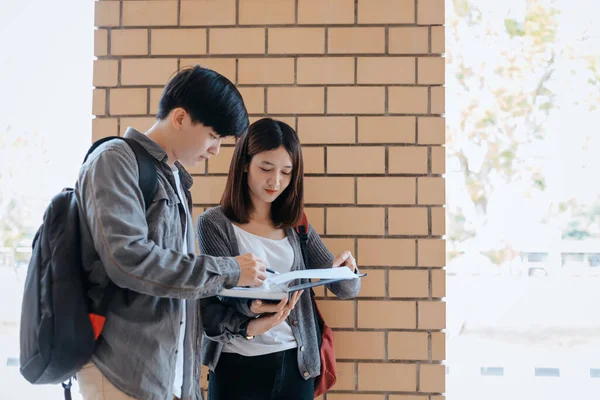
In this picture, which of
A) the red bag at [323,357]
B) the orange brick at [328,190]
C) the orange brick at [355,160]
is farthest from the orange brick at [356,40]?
the red bag at [323,357]

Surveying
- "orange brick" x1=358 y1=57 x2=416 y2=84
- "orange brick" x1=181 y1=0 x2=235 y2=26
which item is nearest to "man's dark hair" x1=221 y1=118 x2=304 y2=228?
"orange brick" x1=358 y1=57 x2=416 y2=84

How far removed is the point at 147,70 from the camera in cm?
255

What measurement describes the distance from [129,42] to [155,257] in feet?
4.73

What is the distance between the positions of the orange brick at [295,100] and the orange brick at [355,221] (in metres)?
0.43

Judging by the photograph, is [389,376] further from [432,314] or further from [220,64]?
[220,64]

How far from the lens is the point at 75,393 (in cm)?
273

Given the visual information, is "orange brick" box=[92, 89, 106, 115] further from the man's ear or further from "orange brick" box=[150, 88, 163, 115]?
the man's ear

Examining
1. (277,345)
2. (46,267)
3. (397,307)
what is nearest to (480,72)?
(397,307)

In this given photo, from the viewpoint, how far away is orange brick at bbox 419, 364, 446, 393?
96.3 inches

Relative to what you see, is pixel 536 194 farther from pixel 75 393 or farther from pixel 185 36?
pixel 75 393

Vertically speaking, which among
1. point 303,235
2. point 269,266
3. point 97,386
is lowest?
point 97,386

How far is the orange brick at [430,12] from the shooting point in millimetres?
2488

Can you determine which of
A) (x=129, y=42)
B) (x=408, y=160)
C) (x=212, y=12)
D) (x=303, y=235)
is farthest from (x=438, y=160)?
(x=129, y=42)

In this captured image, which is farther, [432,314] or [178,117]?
[432,314]
